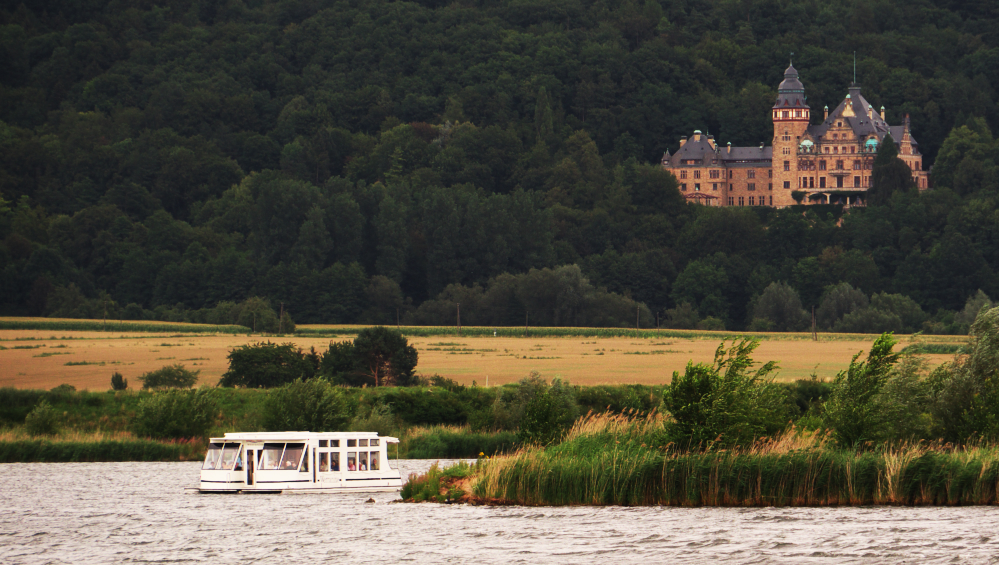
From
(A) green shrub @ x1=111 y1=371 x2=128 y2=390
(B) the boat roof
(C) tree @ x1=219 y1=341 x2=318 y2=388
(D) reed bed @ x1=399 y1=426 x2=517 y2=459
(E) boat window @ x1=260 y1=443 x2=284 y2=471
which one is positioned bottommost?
(D) reed bed @ x1=399 y1=426 x2=517 y2=459

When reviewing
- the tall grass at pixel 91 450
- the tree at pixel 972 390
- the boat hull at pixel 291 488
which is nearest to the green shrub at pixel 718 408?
the tree at pixel 972 390

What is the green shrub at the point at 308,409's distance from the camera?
72.2 m

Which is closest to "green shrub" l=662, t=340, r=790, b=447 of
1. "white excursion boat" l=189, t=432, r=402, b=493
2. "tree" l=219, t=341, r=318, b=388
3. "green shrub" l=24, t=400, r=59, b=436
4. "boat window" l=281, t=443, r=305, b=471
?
"white excursion boat" l=189, t=432, r=402, b=493

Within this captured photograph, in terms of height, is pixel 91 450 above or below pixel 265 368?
below

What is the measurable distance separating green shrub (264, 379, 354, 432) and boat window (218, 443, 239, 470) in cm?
1674

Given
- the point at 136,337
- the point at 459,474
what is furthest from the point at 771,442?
the point at 136,337

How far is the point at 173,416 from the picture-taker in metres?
76.2

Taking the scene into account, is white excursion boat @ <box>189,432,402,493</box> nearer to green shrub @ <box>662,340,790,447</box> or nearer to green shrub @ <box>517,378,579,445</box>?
green shrub @ <box>517,378,579,445</box>

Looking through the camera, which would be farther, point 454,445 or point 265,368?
point 265,368

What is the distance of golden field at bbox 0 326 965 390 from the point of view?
12156cm

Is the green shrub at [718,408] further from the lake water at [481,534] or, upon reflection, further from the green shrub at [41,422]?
the green shrub at [41,422]

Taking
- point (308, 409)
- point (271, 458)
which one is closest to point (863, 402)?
point (271, 458)

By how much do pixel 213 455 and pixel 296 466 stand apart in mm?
3884

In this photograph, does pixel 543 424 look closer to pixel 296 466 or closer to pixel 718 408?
pixel 296 466
